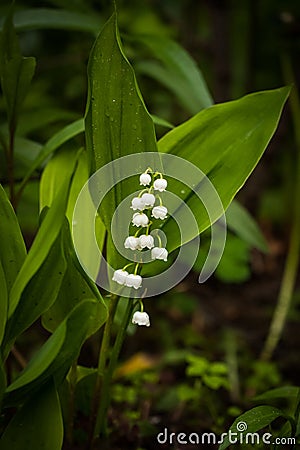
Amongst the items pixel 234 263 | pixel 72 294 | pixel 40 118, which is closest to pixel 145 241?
pixel 72 294

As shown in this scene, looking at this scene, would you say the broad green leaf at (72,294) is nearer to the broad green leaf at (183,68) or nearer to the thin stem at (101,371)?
the thin stem at (101,371)

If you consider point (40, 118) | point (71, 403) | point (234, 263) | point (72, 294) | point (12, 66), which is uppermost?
point (12, 66)

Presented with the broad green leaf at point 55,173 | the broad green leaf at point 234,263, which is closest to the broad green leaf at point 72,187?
the broad green leaf at point 55,173

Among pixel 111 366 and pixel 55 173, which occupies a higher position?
pixel 55 173

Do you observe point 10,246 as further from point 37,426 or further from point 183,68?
point 183,68

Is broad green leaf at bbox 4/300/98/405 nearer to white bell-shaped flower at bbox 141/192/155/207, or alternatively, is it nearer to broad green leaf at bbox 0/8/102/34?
white bell-shaped flower at bbox 141/192/155/207

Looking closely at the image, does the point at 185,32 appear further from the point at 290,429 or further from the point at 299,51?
the point at 290,429
